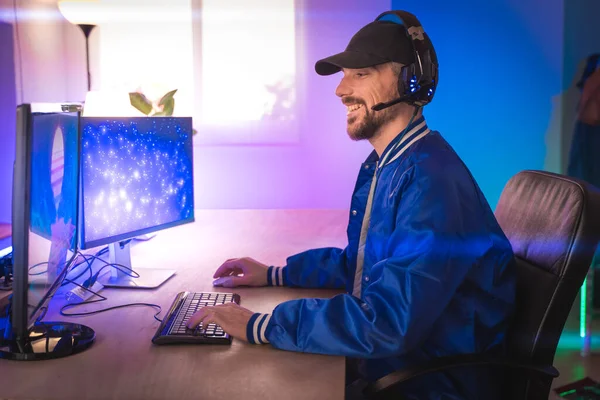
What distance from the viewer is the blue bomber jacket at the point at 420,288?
107 centimetres

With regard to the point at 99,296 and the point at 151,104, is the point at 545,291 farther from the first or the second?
the point at 151,104

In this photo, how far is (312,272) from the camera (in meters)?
1.54

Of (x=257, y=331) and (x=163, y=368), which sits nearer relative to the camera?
(x=163, y=368)

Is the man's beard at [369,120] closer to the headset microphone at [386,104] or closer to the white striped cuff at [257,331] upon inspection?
the headset microphone at [386,104]

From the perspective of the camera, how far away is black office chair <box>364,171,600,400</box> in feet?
3.83

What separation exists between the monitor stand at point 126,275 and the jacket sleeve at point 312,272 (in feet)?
0.95

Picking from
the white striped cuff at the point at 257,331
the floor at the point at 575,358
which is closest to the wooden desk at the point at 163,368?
the white striped cuff at the point at 257,331

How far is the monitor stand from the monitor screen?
0.27 m

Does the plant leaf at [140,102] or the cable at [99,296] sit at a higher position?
the plant leaf at [140,102]

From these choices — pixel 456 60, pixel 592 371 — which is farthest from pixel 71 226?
pixel 456 60

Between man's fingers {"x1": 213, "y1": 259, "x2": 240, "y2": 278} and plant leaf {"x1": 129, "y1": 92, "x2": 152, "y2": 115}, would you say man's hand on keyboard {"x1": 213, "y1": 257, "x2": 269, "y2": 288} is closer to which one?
man's fingers {"x1": 213, "y1": 259, "x2": 240, "y2": 278}

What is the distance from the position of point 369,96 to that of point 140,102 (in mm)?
1045

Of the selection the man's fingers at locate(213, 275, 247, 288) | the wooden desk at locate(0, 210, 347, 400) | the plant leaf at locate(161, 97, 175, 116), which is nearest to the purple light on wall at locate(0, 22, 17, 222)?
the plant leaf at locate(161, 97, 175, 116)

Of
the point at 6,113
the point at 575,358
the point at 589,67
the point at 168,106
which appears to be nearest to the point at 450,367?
the point at 168,106
